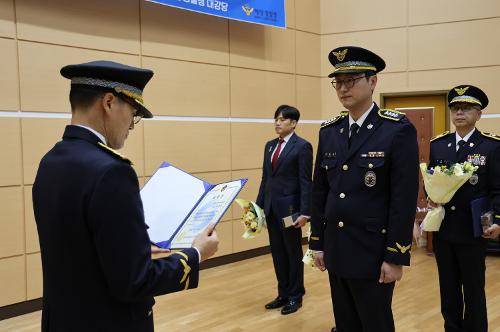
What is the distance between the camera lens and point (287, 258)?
14.8 feet

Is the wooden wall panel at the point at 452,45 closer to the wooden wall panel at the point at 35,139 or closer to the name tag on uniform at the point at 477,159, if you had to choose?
the name tag on uniform at the point at 477,159

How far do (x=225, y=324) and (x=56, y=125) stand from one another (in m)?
2.35

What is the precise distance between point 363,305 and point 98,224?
4.96 ft

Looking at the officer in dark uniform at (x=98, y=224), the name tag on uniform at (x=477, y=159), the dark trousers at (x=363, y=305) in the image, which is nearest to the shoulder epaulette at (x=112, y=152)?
the officer in dark uniform at (x=98, y=224)

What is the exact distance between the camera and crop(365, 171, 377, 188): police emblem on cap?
2379mm

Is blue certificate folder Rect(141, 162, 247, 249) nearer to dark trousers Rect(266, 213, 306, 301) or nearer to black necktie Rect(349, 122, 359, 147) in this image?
black necktie Rect(349, 122, 359, 147)

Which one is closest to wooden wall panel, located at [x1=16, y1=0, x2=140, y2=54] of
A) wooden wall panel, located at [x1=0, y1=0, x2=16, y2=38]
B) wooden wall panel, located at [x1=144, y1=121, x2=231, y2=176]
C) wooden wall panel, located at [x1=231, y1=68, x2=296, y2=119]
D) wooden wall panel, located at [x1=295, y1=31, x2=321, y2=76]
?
wooden wall panel, located at [x1=0, y1=0, x2=16, y2=38]

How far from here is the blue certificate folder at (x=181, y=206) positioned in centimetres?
165

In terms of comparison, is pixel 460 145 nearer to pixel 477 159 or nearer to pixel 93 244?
pixel 477 159

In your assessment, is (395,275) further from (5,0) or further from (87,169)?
(5,0)

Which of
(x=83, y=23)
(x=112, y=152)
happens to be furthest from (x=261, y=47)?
(x=112, y=152)

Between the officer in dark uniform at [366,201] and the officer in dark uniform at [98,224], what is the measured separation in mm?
1121

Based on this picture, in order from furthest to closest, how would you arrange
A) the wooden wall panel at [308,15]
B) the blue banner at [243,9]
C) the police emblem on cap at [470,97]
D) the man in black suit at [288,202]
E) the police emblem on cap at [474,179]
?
the wooden wall panel at [308,15]
the blue banner at [243,9]
the man in black suit at [288,202]
the police emblem on cap at [470,97]
the police emblem on cap at [474,179]

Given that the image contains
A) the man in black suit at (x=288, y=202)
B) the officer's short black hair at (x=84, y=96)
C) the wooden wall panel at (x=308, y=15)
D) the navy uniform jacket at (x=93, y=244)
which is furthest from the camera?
the wooden wall panel at (x=308, y=15)
